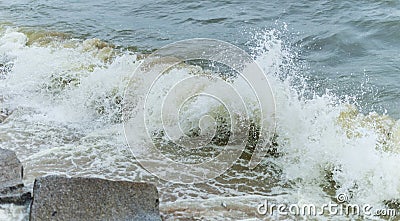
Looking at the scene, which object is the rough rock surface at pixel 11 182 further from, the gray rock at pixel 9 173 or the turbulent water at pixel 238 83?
the turbulent water at pixel 238 83

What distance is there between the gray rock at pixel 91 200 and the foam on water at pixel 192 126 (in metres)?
0.23

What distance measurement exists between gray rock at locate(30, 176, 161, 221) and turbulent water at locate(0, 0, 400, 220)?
0.79ft

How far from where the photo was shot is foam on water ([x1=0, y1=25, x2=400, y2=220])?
4.94 m

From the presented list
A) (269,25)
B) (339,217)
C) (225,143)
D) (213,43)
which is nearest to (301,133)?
(225,143)

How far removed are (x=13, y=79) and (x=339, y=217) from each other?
6.01 metres

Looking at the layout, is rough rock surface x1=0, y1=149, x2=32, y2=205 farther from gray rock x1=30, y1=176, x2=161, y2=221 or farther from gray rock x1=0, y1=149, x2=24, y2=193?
gray rock x1=30, y1=176, x2=161, y2=221

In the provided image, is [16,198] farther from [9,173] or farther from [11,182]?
[9,173]

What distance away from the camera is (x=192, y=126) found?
6.51 m

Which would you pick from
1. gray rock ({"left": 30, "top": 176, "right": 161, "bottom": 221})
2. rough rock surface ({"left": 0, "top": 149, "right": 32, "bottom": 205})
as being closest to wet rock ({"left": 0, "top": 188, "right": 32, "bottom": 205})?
rough rock surface ({"left": 0, "top": 149, "right": 32, "bottom": 205})

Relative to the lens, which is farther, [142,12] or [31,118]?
[142,12]

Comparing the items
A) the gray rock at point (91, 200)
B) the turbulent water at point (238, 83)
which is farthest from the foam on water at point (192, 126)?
the gray rock at point (91, 200)

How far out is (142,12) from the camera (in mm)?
13320

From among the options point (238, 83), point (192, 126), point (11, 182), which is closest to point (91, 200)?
point (11, 182)

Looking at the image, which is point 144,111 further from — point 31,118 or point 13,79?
point 13,79
